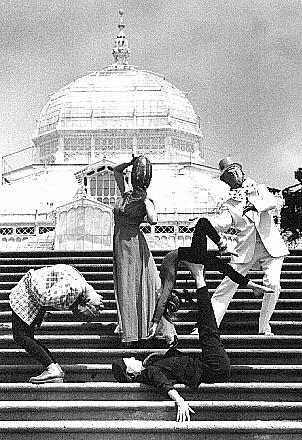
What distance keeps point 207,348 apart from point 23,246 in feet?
119

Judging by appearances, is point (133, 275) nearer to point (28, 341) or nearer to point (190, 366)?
point (28, 341)

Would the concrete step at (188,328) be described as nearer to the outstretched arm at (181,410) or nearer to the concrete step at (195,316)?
the concrete step at (195,316)

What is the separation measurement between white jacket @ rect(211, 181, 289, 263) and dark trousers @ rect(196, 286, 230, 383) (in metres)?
1.60

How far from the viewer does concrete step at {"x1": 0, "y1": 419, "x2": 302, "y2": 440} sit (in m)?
6.69

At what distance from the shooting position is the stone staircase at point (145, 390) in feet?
22.2

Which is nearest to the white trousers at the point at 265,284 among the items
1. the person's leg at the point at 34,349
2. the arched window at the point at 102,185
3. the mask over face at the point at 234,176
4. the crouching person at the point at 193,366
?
the mask over face at the point at 234,176

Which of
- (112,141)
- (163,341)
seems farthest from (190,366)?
(112,141)

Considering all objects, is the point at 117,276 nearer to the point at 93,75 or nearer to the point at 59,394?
the point at 59,394

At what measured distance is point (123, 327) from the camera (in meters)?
8.22

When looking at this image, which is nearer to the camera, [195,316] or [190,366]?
[190,366]

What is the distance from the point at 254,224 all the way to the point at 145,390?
2.35 meters

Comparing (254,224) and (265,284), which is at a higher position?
(254,224)

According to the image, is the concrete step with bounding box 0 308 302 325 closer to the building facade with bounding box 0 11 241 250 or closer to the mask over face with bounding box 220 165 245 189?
the mask over face with bounding box 220 165 245 189

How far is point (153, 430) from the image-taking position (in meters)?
6.68
